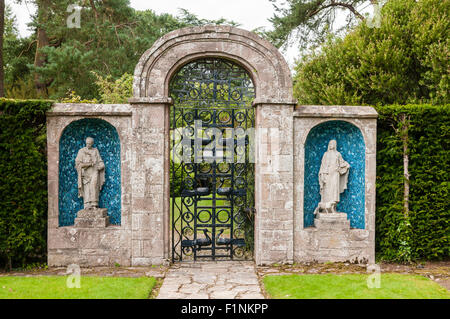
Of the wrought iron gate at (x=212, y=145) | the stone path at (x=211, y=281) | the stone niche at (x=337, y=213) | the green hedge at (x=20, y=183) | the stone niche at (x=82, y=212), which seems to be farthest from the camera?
the wrought iron gate at (x=212, y=145)

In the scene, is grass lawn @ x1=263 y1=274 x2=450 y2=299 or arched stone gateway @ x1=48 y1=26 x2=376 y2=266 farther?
arched stone gateway @ x1=48 y1=26 x2=376 y2=266

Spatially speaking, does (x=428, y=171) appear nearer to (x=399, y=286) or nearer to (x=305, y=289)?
(x=399, y=286)

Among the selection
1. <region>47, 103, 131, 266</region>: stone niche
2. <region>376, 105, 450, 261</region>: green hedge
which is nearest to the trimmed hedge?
<region>376, 105, 450, 261</region>: green hedge

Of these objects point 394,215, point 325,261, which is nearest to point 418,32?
point 394,215

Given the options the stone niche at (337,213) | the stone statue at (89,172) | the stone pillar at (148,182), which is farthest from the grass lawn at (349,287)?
the stone statue at (89,172)

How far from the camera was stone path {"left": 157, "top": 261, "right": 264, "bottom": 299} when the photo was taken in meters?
5.15

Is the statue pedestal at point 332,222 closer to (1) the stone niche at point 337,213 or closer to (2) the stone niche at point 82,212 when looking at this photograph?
(1) the stone niche at point 337,213

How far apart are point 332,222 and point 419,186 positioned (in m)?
1.75

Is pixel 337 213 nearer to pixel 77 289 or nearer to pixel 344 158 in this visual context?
pixel 344 158

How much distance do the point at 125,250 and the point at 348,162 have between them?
14.9 ft

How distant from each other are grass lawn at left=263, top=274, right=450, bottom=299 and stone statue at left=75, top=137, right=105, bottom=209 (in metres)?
3.39

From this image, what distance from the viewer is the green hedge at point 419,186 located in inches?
260

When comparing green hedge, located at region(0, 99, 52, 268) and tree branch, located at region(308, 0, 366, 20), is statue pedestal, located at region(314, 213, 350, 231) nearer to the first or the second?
green hedge, located at region(0, 99, 52, 268)

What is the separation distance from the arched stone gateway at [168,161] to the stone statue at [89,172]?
389 mm
